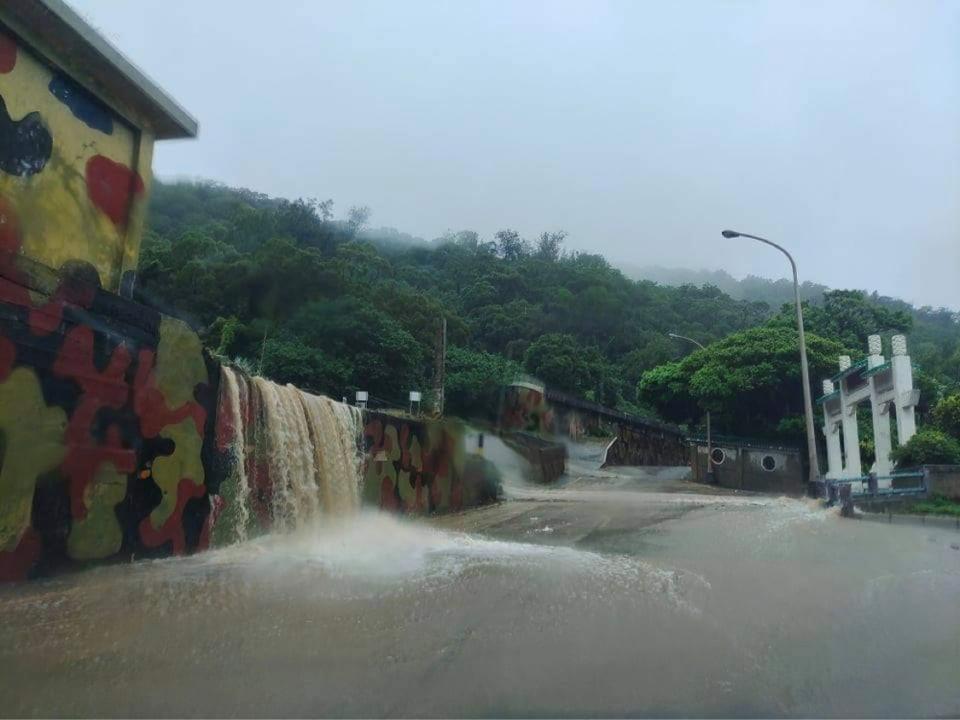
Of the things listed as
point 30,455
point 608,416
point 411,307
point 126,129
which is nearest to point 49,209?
point 126,129

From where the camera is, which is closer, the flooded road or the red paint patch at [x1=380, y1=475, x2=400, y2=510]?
the flooded road

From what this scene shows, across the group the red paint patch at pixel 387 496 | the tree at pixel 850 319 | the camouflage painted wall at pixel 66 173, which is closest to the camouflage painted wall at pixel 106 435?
the camouflage painted wall at pixel 66 173

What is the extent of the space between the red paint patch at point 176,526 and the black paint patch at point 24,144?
151 inches

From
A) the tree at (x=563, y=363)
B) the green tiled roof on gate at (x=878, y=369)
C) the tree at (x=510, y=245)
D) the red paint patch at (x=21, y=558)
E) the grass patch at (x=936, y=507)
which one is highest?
the tree at (x=510, y=245)

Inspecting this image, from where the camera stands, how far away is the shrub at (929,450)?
17.9 metres

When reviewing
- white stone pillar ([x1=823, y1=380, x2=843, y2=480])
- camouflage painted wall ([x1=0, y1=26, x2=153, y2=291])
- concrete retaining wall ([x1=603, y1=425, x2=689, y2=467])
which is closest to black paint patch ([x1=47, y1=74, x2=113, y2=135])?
camouflage painted wall ([x1=0, y1=26, x2=153, y2=291])

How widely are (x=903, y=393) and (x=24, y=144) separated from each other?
67.4 feet

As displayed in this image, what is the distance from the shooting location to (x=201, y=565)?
317 inches

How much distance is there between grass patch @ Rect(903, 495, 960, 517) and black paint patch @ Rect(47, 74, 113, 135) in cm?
1464

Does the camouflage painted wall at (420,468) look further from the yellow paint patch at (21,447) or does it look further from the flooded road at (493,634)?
the yellow paint patch at (21,447)

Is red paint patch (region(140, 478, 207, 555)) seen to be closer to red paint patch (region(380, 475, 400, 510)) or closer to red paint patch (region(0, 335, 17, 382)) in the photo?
red paint patch (region(0, 335, 17, 382))

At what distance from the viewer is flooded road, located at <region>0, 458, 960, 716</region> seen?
3900mm

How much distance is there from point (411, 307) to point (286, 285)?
16376 mm

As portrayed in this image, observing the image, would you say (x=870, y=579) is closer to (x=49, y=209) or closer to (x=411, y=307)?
(x=49, y=209)
